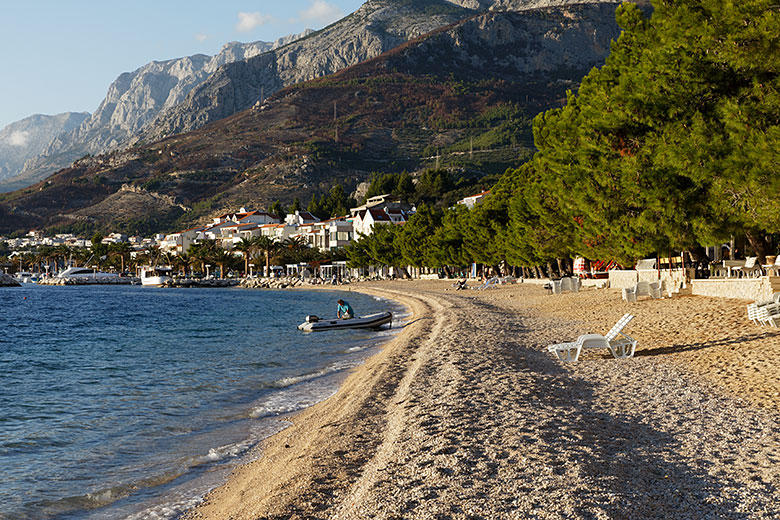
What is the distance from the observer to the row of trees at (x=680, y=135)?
706 inches

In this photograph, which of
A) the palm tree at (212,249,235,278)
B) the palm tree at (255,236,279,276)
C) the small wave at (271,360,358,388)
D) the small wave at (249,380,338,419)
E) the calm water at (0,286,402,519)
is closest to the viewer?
the calm water at (0,286,402,519)

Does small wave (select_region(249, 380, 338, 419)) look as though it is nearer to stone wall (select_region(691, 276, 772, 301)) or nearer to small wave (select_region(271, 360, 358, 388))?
small wave (select_region(271, 360, 358, 388))

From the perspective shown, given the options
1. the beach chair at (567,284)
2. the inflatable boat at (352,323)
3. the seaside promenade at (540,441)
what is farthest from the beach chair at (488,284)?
the seaside promenade at (540,441)

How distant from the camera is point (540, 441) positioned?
8.33 metres

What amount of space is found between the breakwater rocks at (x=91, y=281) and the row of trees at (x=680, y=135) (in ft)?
461

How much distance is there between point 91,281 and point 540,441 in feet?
529

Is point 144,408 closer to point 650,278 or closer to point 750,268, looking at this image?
point 750,268

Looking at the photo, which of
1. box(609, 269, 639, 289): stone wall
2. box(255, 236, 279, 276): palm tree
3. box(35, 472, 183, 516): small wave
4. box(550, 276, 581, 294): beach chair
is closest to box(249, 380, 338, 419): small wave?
box(35, 472, 183, 516): small wave

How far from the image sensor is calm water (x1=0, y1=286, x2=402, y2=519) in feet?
30.5

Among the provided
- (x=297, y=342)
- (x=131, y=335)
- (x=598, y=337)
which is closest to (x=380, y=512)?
(x=598, y=337)

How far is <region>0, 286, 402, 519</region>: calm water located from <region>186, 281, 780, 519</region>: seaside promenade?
46.1 inches

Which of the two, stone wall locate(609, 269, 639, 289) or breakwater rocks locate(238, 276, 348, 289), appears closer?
stone wall locate(609, 269, 639, 289)

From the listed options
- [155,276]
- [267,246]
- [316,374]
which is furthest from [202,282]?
[316,374]

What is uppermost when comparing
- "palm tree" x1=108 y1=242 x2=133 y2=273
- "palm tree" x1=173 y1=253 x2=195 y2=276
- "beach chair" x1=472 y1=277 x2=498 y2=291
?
"palm tree" x1=108 y1=242 x2=133 y2=273
